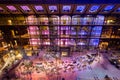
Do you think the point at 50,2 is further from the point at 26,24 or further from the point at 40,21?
the point at 26,24

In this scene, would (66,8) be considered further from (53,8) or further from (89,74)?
(89,74)

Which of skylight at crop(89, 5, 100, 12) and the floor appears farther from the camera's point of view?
skylight at crop(89, 5, 100, 12)

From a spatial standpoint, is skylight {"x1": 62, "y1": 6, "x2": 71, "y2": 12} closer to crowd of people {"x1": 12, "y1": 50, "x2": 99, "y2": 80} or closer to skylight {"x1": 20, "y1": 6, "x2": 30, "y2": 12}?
skylight {"x1": 20, "y1": 6, "x2": 30, "y2": 12}

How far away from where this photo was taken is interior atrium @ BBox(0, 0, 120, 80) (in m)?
19.5

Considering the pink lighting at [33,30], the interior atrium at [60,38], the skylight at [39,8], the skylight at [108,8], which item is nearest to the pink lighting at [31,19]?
the interior atrium at [60,38]

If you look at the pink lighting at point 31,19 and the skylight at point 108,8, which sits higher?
the skylight at point 108,8

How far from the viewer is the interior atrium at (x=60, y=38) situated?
19.5m

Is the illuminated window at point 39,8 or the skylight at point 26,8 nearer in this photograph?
the skylight at point 26,8

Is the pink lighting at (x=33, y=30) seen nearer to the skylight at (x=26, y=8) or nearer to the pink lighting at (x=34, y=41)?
the pink lighting at (x=34, y=41)

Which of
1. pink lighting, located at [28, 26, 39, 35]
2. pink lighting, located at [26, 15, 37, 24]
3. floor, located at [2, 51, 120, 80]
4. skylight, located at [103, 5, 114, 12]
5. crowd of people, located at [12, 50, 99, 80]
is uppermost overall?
skylight, located at [103, 5, 114, 12]

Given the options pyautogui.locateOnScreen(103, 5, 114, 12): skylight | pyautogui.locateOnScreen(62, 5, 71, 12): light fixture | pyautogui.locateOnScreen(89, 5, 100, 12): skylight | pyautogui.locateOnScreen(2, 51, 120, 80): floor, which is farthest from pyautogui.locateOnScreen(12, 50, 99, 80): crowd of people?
pyautogui.locateOnScreen(62, 5, 71, 12): light fixture

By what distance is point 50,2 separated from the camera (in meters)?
19.4

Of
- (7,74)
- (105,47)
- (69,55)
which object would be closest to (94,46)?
(105,47)

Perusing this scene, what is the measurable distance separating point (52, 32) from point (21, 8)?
7.73 metres
